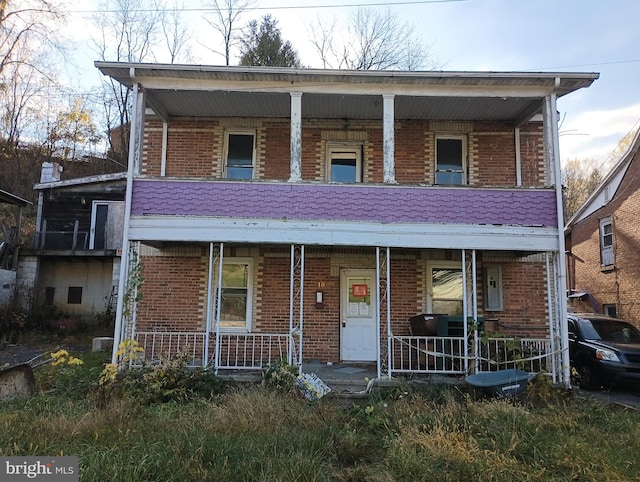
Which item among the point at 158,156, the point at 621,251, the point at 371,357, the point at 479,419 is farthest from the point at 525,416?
the point at 621,251

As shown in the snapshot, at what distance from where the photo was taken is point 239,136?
10820 mm

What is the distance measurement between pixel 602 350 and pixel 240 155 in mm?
9126

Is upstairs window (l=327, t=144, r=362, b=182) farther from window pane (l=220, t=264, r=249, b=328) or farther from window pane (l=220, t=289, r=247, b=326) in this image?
window pane (l=220, t=289, r=247, b=326)

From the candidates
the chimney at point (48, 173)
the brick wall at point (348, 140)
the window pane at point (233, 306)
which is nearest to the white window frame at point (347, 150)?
the brick wall at point (348, 140)

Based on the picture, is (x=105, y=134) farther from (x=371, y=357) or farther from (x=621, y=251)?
(x=621, y=251)

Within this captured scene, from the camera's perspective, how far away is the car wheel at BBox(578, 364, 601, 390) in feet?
31.7

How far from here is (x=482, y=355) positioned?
8562mm

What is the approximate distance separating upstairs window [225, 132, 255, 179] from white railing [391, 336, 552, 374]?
17.1 feet

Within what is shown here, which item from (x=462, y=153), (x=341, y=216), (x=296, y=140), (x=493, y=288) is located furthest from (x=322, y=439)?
(x=462, y=153)

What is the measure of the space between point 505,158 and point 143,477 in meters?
9.61

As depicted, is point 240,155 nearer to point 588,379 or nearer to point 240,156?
point 240,156

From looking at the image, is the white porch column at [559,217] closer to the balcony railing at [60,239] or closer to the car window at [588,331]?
the car window at [588,331]

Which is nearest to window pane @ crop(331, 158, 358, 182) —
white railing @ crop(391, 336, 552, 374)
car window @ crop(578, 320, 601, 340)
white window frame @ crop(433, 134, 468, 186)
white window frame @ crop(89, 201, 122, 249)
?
white window frame @ crop(433, 134, 468, 186)

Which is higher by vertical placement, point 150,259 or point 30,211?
point 30,211
